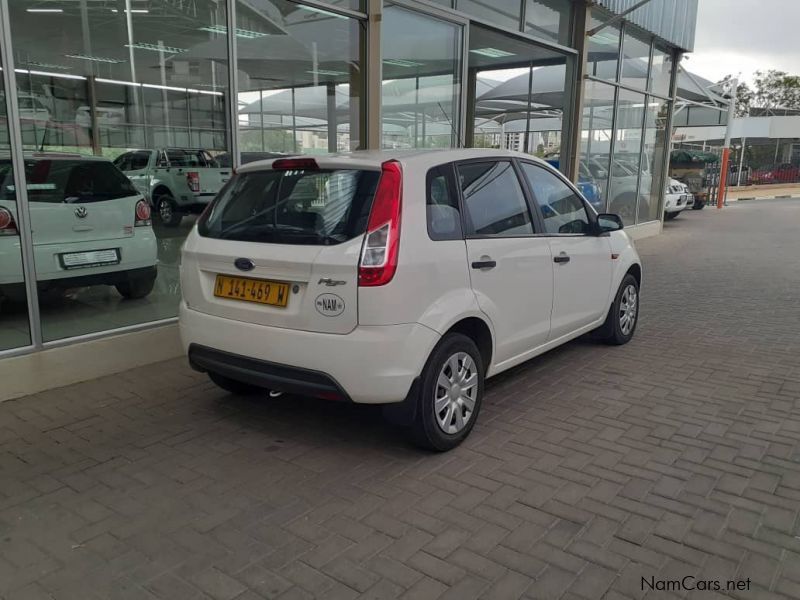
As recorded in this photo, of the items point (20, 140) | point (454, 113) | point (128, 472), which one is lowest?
point (128, 472)

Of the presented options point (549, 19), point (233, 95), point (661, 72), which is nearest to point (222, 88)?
point (233, 95)

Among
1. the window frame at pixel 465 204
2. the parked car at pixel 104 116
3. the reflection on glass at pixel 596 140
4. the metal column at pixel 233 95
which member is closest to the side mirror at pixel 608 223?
the window frame at pixel 465 204

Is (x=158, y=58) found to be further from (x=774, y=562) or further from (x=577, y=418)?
(x=774, y=562)

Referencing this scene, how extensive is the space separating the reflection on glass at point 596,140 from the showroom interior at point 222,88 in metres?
0.06

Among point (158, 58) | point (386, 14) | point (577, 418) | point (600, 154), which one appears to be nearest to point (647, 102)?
point (600, 154)

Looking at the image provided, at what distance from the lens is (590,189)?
12.8m

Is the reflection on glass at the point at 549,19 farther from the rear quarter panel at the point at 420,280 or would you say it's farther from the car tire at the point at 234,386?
the car tire at the point at 234,386

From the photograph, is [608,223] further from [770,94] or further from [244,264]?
[770,94]

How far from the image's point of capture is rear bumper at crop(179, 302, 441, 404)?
3.28m

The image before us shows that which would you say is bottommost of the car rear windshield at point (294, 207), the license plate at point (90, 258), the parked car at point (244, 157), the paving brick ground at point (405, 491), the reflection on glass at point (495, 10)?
the paving brick ground at point (405, 491)

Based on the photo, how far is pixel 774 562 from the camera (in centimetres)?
272

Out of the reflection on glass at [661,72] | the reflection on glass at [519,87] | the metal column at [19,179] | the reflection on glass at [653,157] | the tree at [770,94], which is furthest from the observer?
the tree at [770,94]

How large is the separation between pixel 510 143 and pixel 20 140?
71.9ft

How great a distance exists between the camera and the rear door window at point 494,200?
12.9 feet
